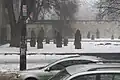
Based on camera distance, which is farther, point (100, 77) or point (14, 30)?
point (14, 30)

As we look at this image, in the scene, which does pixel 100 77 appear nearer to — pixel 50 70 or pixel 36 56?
pixel 50 70

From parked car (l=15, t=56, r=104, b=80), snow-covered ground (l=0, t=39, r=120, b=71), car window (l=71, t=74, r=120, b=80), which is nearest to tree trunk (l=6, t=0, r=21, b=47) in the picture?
snow-covered ground (l=0, t=39, r=120, b=71)

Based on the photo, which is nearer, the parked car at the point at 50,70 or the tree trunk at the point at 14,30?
the parked car at the point at 50,70

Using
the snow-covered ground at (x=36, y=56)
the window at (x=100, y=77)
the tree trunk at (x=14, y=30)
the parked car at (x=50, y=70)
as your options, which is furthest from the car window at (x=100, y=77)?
the tree trunk at (x=14, y=30)

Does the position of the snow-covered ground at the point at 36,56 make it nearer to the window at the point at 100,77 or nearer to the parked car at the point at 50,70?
the parked car at the point at 50,70

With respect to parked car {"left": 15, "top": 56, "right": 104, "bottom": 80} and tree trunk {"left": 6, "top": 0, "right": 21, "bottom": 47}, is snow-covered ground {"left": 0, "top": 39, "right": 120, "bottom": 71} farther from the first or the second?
parked car {"left": 15, "top": 56, "right": 104, "bottom": 80}

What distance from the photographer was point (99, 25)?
86.3 meters

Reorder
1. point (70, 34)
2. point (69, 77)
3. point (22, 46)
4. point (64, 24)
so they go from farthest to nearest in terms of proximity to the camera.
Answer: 1. point (70, 34)
2. point (64, 24)
3. point (22, 46)
4. point (69, 77)

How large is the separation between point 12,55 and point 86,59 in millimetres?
17356

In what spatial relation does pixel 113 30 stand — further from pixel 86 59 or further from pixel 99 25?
pixel 86 59

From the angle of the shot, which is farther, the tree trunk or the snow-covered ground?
the tree trunk

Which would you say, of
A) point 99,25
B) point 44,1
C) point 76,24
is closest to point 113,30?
point 99,25

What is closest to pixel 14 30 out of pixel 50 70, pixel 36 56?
pixel 36 56

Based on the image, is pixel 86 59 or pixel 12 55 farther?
pixel 12 55
